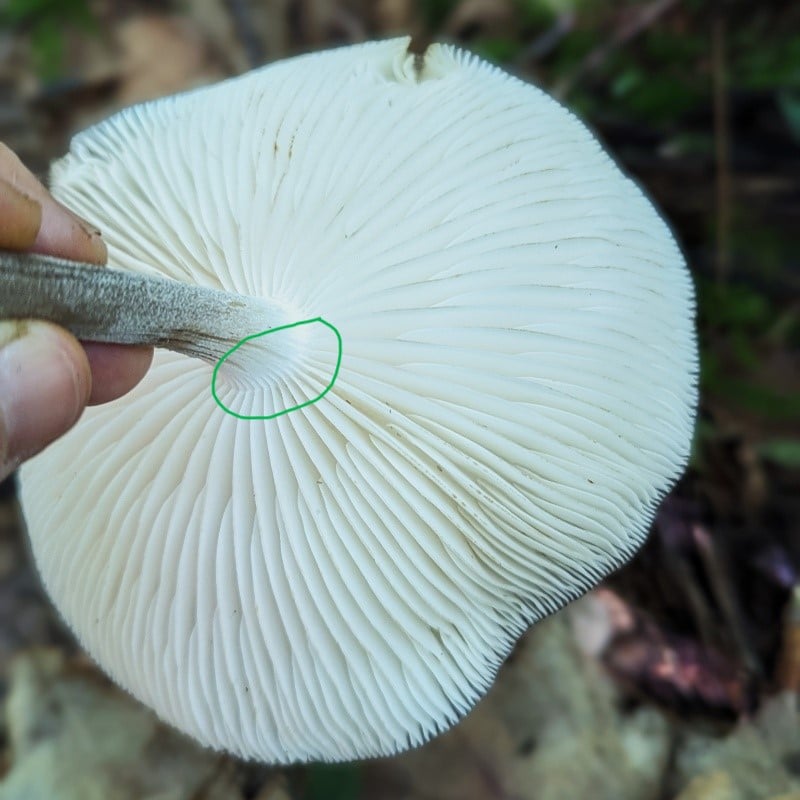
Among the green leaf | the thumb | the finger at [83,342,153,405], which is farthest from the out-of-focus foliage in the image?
the green leaf

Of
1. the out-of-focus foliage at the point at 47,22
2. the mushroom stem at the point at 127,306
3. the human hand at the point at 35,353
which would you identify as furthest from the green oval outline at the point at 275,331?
the out-of-focus foliage at the point at 47,22

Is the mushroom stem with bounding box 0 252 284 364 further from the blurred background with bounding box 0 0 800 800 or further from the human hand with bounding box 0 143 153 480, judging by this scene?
the blurred background with bounding box 0 0 800 800

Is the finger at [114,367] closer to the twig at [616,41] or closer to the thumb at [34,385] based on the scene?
the thumb at [34,385]

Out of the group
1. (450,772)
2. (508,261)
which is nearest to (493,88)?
(508,261)

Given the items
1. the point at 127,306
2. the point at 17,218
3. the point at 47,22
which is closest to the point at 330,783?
the point at 127,306

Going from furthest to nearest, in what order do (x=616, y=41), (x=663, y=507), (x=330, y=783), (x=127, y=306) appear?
(x=616, y=41) → (x=663, y=507) → (x=330, y=783) → (x=127, y=306)

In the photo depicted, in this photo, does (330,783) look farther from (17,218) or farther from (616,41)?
(616,41)

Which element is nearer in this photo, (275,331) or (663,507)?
(275,331)
